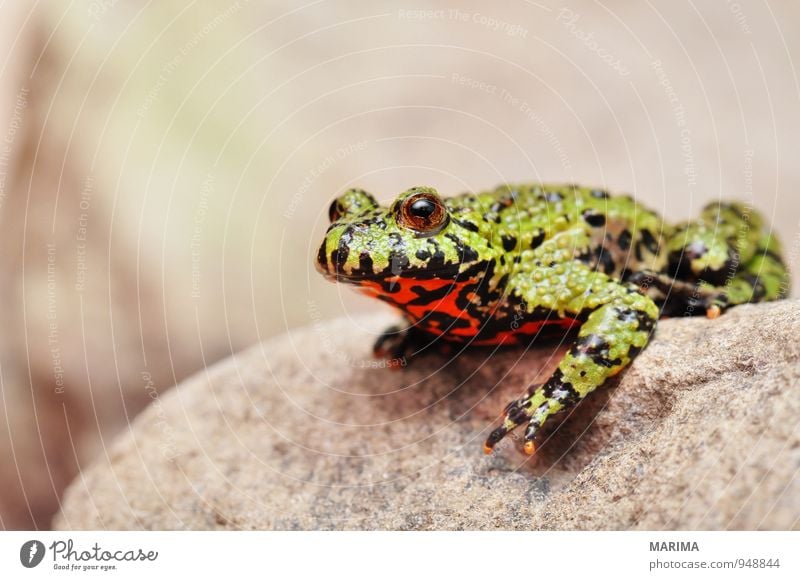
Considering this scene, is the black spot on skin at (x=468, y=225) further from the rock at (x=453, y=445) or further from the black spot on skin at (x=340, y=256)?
the rock at (x=453, y=445)

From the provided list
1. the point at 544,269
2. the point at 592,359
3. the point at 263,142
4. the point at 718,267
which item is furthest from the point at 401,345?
the point at 263,142

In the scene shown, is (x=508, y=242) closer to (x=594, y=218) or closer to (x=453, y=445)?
(x=594, y=218)

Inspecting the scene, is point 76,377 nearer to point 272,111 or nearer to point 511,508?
point 272,111

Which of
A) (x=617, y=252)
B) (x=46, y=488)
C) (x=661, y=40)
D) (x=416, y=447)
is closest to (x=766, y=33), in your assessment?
(x=661, y=40)

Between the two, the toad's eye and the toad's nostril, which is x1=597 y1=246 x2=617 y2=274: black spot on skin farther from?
the toad's nostril

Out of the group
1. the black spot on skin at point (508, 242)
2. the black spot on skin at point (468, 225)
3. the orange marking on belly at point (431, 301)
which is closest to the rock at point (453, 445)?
the orange marking on belly at point (431, 301)

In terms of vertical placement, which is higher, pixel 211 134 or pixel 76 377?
pixel 211 134
